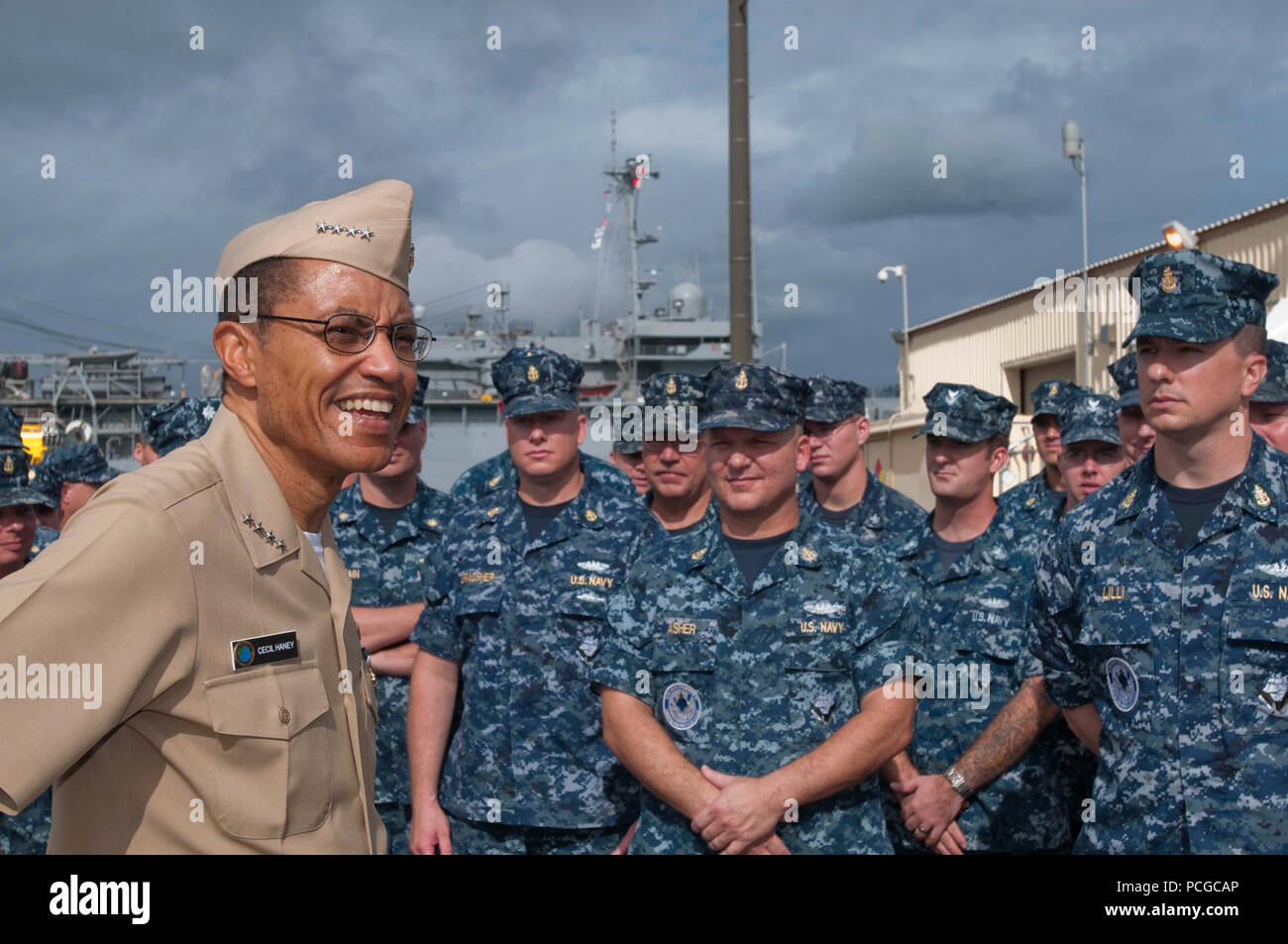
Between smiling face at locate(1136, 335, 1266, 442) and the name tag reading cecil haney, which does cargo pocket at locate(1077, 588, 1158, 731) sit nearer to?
smiling face at locate(1136, 335, 1266, 442)

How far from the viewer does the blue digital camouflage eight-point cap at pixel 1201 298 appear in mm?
2564

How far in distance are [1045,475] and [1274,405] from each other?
1.71 m

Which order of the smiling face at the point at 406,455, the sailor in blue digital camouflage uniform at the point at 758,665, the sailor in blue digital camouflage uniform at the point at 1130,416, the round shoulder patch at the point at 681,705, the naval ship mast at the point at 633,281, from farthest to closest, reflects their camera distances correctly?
the naval ship mast at the point at 633,281 → the smiling face at the point at 406,455 → the sailor in blue digital camouflage uniform at the point at 1130,416 → the round shoulder patch at the point at 681,705 → the sailor in blue digital camouflage uniform at the point at 758,665

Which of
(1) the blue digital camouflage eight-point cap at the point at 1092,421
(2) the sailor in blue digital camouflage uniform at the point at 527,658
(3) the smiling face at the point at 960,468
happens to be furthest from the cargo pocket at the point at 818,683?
(1) the blue digital camouflage eight-point cap at the point at 1092,421

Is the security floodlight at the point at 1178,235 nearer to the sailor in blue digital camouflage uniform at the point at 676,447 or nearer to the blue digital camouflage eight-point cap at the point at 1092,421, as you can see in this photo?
the blue digital camouflage eight-point cap at the point at 1092,421

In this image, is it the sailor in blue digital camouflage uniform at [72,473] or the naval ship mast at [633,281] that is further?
the naval ship mast at [633,281]

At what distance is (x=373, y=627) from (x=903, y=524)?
281 centimetres

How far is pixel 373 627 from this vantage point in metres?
4.38

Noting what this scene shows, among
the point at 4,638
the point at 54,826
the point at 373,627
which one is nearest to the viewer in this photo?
the point at 4,638

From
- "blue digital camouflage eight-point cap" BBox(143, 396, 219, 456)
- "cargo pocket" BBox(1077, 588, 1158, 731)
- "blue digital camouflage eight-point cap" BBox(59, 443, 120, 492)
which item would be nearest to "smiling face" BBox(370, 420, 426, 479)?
"blue digital camouflage eight-point cap" BBox(143, 396, 219, 456)

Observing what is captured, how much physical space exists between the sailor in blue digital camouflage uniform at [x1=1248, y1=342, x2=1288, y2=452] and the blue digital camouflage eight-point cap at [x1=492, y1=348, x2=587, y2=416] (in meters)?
2.69

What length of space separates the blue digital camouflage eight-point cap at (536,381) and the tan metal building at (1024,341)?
647 centimetres

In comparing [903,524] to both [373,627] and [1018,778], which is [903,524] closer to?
[1018,778]
